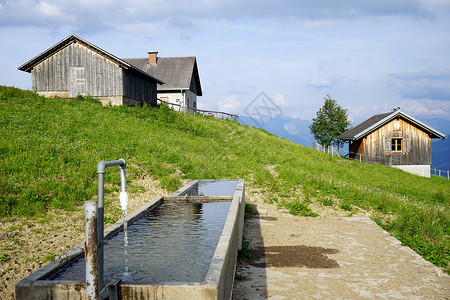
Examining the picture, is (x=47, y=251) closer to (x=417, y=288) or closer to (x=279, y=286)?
(x=279, y=286)

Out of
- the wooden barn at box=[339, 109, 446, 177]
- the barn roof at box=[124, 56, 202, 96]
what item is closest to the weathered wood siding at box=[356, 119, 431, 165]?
the wooden barn at box=[339, 109, 446, 177]

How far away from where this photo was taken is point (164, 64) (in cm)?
4078

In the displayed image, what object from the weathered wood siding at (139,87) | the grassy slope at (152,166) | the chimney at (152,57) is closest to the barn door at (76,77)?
the grassy slope at (152,166)

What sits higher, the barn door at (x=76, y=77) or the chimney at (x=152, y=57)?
the chimney at (x=152, y=57)

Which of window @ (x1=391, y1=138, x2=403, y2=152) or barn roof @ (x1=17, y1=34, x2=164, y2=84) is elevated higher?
barn roof @ (x1=17, y1=34, x2=164, y2=84)

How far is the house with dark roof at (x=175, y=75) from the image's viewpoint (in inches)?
1505

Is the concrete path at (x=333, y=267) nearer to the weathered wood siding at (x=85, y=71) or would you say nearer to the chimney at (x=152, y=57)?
the weathered wood siding at (x=85, y=71)

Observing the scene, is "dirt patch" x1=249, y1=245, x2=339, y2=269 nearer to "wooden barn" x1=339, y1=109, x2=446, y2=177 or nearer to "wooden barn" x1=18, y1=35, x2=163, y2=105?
"wooden barn" x1=18, y1=35, x2=163, y2=105

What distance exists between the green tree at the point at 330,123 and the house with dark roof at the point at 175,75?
16174 millimetres

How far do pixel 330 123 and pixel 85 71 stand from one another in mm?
31001

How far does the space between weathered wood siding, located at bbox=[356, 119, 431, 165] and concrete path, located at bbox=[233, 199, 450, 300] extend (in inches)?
936

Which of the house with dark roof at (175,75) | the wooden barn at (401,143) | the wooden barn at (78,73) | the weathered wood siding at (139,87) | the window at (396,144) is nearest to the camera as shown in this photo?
the wooden barn at (78,73)

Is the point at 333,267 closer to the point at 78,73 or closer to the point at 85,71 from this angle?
the point at 85,71

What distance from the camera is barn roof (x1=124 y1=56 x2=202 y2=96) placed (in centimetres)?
3822
